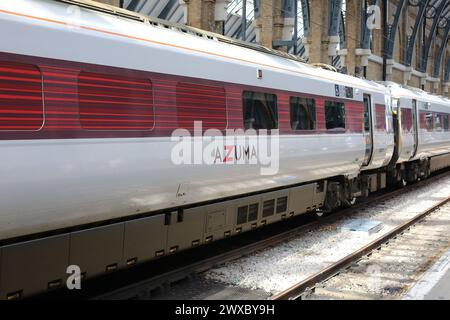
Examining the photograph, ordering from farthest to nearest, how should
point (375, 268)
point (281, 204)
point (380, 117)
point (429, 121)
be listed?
point (429, 121) < point (380, 117) < point (281, 204) < point (375, 268)

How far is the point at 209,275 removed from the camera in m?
7.50

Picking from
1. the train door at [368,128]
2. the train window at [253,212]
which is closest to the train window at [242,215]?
the train window at [253,212]

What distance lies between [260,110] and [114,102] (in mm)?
3009

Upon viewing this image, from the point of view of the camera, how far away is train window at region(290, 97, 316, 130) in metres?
9.04

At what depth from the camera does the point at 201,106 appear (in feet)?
22.6

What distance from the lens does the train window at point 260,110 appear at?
7.85 m


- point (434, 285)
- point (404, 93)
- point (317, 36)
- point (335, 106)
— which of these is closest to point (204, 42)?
point (434, 285)

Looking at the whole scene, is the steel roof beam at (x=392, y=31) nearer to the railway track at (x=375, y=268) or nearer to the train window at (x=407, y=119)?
the train window at (x=407, y=119)

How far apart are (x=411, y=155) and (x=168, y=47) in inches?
503

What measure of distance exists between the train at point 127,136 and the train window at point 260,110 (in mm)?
27

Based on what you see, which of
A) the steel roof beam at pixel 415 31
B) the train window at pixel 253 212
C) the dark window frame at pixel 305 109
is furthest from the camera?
the steel roof beam at pixel 415 31

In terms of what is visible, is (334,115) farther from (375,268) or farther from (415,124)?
(415,124)

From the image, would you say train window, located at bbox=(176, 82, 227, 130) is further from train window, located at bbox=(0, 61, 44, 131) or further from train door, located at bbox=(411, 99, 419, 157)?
train door, located at bbox=(411, 99, 419, 157)
